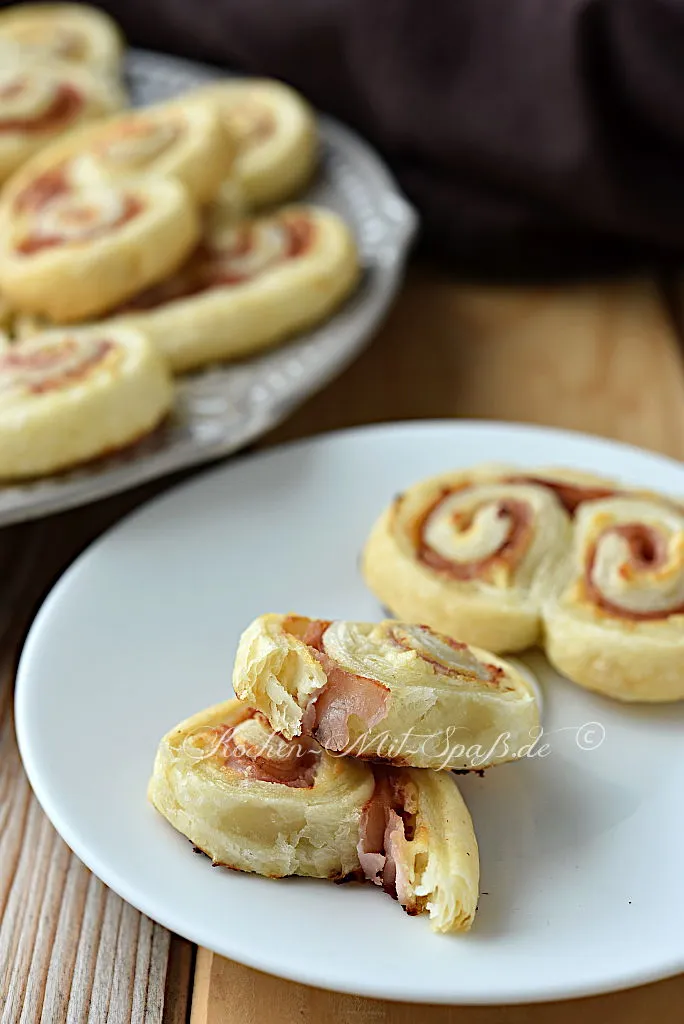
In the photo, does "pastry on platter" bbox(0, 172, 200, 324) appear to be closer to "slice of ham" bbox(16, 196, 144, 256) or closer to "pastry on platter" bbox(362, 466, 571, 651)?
"slice of ham" bbox(16, 196, 144, 256)

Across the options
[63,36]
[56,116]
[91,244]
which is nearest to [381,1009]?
[91,244]

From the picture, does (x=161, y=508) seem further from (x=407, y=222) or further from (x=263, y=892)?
(x=407, y=222)

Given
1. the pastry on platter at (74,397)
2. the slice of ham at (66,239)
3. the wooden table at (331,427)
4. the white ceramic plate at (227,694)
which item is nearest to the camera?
the white ceramic plate at (227,694)

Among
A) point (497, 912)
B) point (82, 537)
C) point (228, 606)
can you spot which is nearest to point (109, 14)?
point (82, 537)

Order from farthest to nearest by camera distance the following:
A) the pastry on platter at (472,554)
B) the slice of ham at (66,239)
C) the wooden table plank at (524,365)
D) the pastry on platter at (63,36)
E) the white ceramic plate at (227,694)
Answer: the pastry on platter at (63,36), the wooden table plank at (524,365), the slice of ham at (66,239), the pastry on platter at (472,554), the white ceramic plate at (227,694)

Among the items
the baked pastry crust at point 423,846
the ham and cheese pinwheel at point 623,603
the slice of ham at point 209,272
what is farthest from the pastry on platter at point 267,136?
the baked pastry crust at point 423,846

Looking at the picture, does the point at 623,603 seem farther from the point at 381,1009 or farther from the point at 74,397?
the point at 74,397

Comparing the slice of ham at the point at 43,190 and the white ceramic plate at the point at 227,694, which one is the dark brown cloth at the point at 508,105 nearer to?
the slice of ham at the point at 43,190
